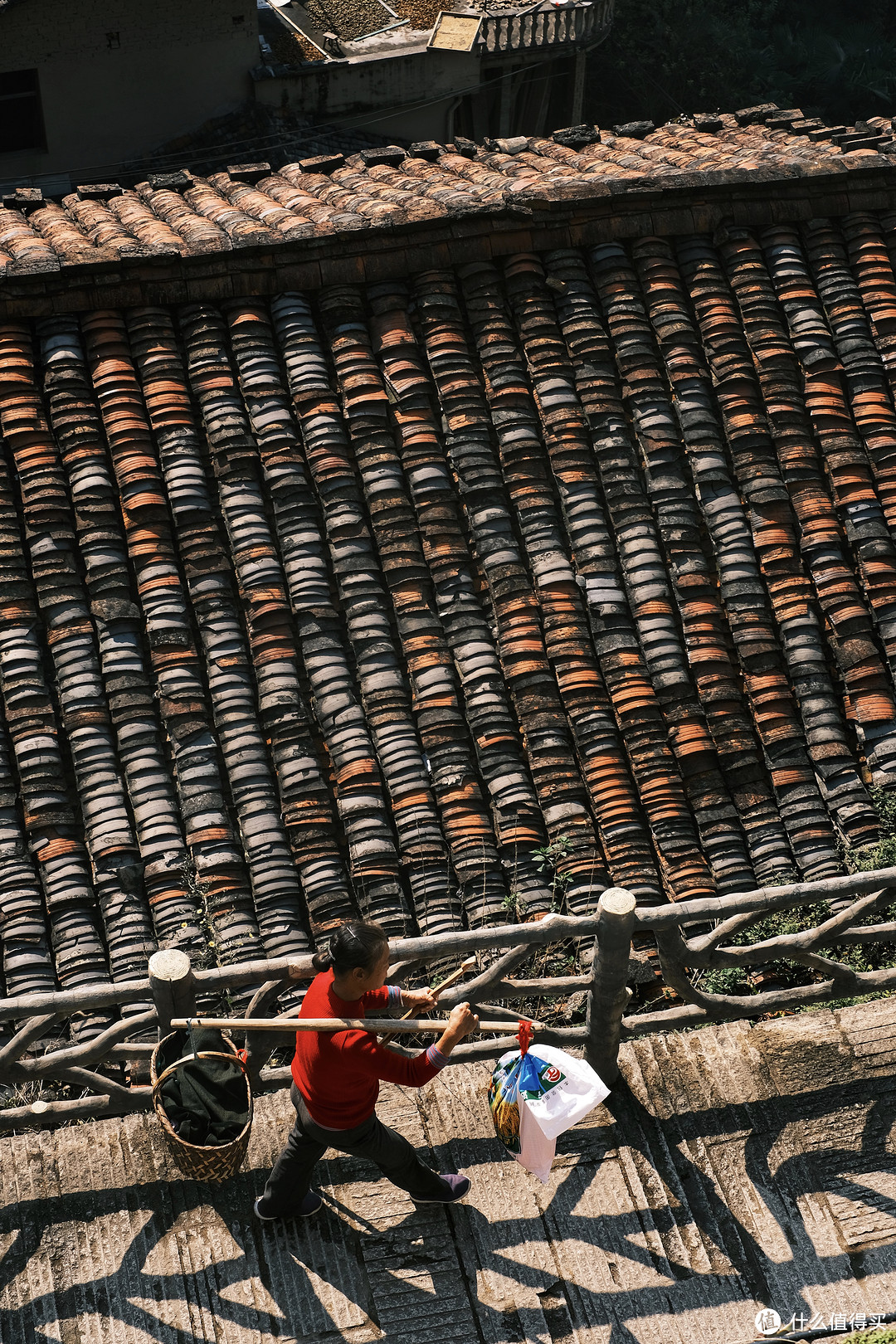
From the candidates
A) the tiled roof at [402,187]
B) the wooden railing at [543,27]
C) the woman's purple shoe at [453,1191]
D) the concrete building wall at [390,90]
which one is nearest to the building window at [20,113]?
the concrete building wall at [390,90]

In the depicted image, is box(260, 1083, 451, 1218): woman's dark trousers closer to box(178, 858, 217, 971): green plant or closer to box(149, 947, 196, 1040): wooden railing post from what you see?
box(149, 947, 196, 1040): wooden railing post

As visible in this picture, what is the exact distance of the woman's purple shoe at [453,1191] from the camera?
16.8ft

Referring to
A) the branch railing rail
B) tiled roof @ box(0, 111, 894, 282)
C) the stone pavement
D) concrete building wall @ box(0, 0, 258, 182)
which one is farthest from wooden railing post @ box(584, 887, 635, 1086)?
concrete building wall @ box(0, 0, 258, 182)

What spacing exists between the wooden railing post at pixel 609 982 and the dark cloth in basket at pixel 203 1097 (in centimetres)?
153

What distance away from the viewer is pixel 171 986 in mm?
4828

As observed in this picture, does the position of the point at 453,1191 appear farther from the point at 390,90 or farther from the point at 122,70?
the point at 390,90

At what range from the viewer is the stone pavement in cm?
487

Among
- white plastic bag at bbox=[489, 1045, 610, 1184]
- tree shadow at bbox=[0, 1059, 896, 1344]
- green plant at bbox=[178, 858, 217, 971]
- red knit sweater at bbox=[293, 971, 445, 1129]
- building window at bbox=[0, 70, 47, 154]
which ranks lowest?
tree shadow at bbox=[0, 1059, 896, 1344]

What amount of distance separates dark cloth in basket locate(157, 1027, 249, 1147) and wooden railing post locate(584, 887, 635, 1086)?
153 centimetres

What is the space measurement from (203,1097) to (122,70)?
15914 millimetres

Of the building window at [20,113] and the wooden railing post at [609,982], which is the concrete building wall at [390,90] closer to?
the building window at [20,113]

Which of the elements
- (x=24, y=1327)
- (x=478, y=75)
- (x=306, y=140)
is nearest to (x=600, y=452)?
(x=24, y=1327)

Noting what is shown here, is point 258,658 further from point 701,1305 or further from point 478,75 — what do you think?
point 478,75

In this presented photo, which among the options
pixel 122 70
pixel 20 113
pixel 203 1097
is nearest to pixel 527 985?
pixel 203 1097
